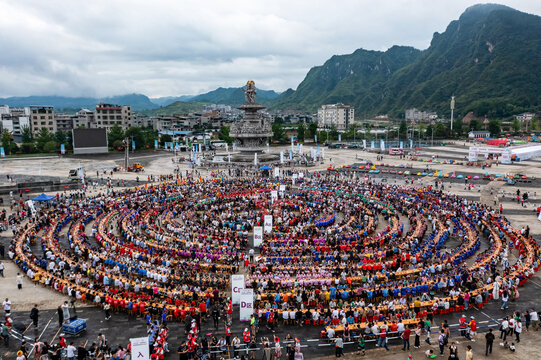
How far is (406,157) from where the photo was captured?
369ft

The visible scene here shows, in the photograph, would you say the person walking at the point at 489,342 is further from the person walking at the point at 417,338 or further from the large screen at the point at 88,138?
the large screen at the point at 88,138

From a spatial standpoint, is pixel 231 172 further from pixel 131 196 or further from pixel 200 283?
pixel 200 283

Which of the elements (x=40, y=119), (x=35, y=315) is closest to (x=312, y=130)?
(x=40, y=119)

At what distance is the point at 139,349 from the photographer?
18.0m

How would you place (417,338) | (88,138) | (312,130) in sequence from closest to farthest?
(417,338) → (88,138) → (312,130)

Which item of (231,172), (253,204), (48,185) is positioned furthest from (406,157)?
(48,185)

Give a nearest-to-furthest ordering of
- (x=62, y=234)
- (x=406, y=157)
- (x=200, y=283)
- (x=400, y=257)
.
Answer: (x=200, y=283), (x=400, y=257), (x=62, y=234), (x=406, y=157)

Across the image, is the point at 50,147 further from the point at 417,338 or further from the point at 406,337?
the point at 417,338

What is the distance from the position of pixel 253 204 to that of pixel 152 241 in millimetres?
17550

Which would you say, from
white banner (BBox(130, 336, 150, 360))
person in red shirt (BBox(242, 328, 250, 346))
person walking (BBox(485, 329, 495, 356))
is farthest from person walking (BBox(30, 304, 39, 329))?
person walking (BBox(485, 329, 495, 356))

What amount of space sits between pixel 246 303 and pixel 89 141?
110450 mm

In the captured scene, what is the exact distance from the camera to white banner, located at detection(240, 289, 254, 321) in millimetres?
23141

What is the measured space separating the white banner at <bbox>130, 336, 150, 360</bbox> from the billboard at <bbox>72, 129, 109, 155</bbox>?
112723 millimetres

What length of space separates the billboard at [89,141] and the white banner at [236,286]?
108281mm
